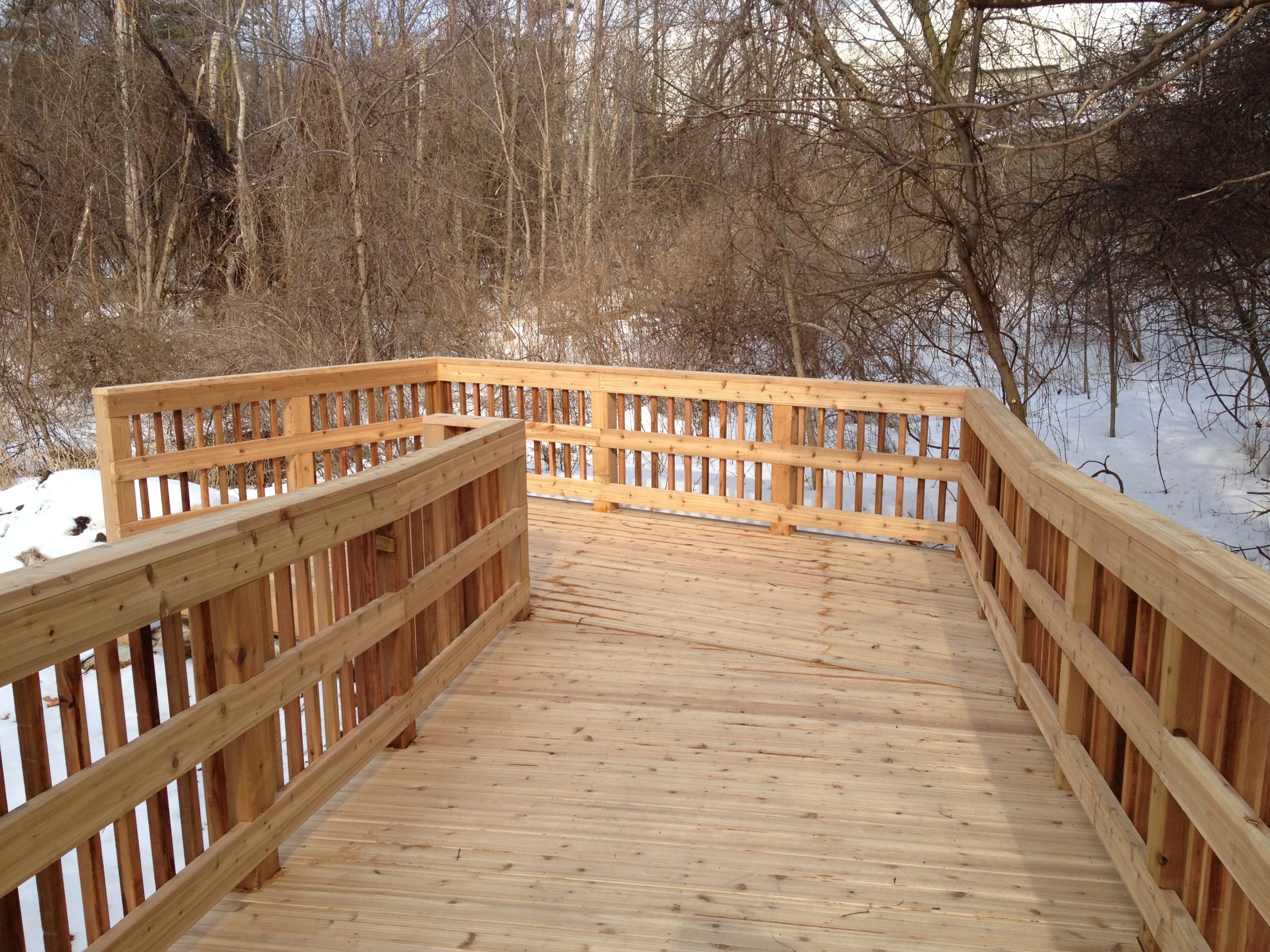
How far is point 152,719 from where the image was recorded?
241cm

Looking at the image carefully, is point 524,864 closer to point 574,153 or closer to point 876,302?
point 876,302

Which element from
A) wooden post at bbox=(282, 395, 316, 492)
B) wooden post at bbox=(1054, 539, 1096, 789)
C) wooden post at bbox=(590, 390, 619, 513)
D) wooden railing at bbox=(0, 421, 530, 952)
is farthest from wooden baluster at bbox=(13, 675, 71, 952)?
wooden post at bbox=(590, 390, 619, 513)

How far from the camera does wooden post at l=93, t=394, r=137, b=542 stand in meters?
5.58

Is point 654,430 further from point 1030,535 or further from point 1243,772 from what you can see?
point 1243,772

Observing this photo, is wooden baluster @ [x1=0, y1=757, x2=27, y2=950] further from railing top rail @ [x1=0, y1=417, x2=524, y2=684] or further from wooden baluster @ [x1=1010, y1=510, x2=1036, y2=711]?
wooden baluster @ [x1=1010, y1=510, x2=1036, y2=711]

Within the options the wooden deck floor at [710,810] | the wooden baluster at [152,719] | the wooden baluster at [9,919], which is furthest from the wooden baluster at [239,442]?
the wooden baluster at [9,919]

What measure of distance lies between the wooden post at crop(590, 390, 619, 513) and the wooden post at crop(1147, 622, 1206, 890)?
16.6ft

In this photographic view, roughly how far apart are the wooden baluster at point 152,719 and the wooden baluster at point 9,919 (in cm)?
38

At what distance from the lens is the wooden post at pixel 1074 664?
10.2ft

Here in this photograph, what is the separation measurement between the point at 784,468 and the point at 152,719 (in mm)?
4937

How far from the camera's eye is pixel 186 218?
17047mm

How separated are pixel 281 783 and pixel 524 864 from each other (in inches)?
28.9

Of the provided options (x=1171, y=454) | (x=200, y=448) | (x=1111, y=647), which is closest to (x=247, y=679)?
(x=1111, y=647)

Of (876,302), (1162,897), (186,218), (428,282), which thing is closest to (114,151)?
(186,218)
